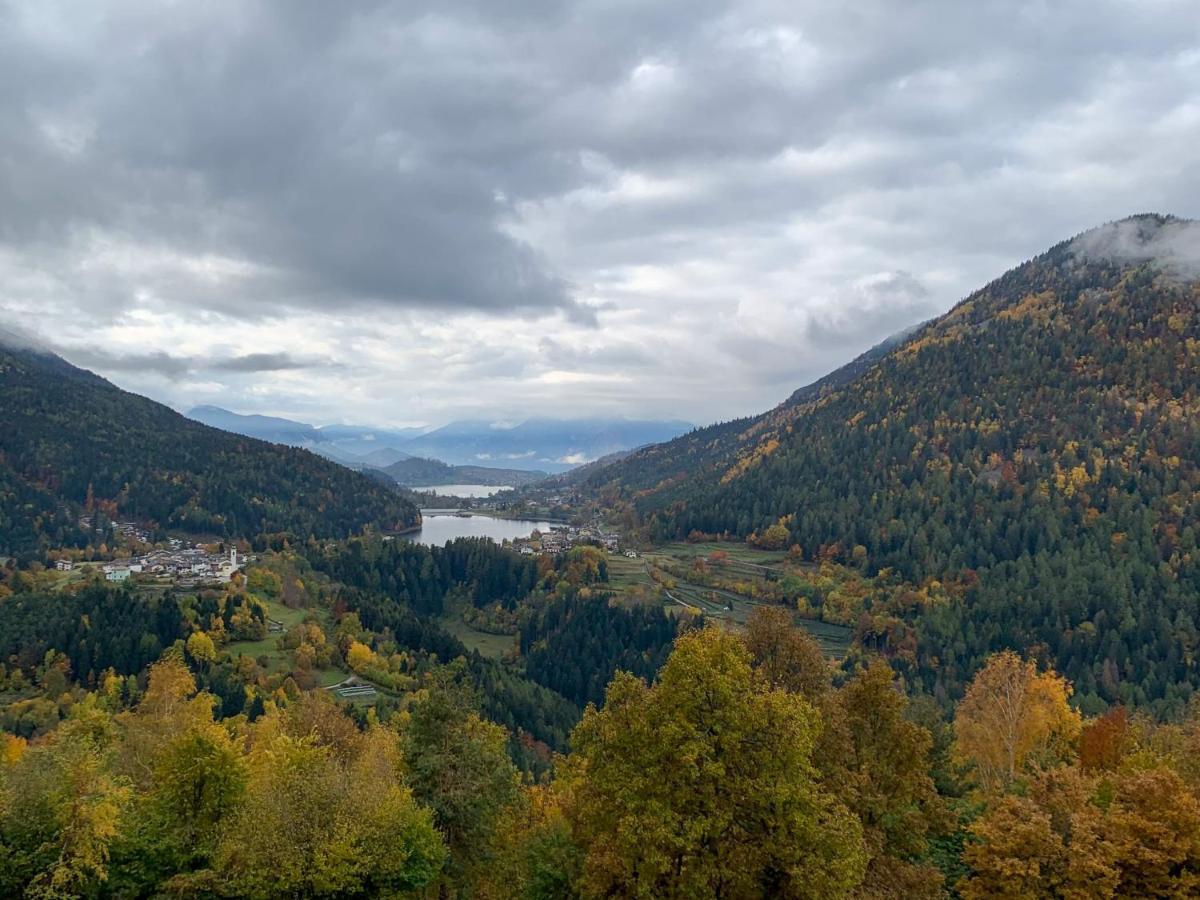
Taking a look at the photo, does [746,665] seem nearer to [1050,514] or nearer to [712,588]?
[712,588]

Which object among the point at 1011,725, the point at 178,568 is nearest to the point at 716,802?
the point at 1011,725

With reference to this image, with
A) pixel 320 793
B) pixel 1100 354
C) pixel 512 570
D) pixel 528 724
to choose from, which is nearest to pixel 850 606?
pixel 528 724

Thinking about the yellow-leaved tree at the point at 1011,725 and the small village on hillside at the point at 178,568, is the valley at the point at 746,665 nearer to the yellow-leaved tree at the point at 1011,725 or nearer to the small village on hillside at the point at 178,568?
the yellow-leaved tree at the point at 1011,725

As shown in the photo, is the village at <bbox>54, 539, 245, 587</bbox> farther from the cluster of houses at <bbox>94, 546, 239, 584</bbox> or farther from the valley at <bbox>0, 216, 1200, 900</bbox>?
the valley at <bbox>0, 216, 1200, 900</bbox>

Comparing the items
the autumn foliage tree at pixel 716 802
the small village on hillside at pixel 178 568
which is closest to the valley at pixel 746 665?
the autumn foliage tree at pixel 716 802

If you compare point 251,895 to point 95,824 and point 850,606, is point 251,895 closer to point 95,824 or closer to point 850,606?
point 95,824

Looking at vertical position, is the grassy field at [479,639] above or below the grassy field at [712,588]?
below

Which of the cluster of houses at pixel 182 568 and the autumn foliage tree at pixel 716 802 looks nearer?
the autumn foliage tree at pixel 716 802
